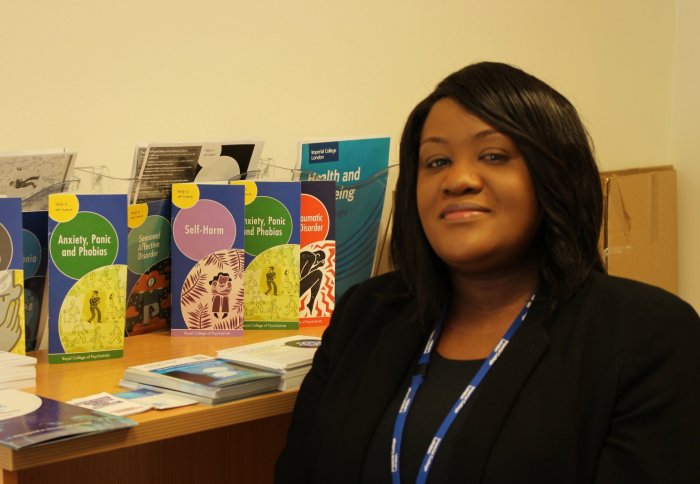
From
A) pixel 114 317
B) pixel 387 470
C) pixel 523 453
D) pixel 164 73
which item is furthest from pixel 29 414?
pixel 164 73

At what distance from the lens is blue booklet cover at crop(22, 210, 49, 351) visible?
178cm

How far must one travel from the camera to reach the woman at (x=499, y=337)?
1327 mm

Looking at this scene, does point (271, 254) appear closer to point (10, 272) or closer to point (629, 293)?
point (10, 272)

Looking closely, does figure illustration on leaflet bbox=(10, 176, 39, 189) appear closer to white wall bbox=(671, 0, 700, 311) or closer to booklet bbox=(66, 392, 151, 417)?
booklet bbox=(66, 392, 151, 417)

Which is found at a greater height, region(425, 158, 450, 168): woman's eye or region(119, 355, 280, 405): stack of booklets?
region(425, 158, 450, 168): woman's eye

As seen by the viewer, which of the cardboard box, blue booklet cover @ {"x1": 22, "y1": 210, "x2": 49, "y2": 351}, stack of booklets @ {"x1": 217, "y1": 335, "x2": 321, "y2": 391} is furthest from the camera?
the cardboard box

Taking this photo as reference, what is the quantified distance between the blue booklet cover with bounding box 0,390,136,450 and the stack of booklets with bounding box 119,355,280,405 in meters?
0.17

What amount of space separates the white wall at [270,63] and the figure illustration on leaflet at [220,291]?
366mm

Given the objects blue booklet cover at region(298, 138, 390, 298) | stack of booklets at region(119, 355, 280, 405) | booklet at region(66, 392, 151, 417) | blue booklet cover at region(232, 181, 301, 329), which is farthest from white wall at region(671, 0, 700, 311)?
booklet at region(66, 392, 151, 417)

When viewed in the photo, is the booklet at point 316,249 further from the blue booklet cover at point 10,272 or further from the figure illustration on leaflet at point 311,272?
the blue booklet cover at point 10,272

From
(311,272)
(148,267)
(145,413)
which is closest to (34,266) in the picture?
(148,267)

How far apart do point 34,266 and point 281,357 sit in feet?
1.66

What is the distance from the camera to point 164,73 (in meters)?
2.15

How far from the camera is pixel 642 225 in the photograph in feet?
10.1
